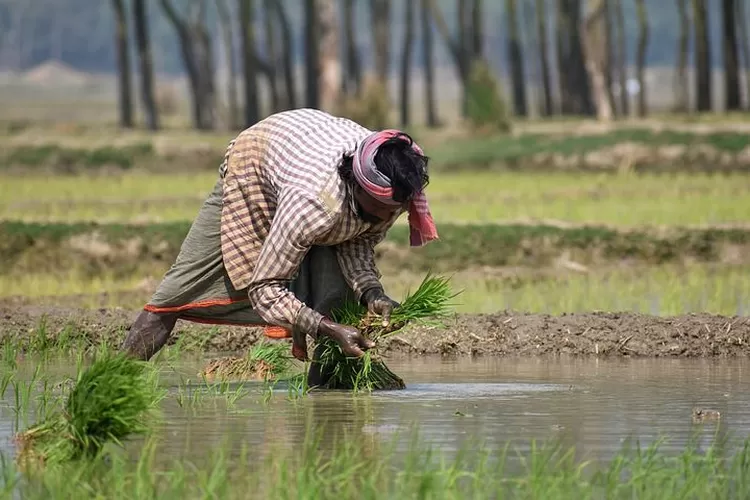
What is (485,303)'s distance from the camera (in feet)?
37.4

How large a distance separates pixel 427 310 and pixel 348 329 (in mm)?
500

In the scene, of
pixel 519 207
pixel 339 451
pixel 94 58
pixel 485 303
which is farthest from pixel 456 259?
pixel 94 58

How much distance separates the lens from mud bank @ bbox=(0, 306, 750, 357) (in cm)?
906

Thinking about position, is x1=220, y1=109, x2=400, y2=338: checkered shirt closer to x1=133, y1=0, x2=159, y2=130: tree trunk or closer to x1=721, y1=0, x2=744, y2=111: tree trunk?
x1=721, y1=0, x2=744, y2=111: tree trunk

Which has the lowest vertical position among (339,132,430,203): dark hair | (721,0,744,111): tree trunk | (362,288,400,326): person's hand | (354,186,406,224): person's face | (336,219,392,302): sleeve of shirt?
(362,288,400,326): person's hand

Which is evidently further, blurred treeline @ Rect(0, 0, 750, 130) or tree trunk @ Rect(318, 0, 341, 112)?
blurred treeline @ Rect(0, 0, 750, 130)

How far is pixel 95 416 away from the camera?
5.36 meters

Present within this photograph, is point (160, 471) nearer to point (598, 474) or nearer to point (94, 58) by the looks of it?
point (598, 474)

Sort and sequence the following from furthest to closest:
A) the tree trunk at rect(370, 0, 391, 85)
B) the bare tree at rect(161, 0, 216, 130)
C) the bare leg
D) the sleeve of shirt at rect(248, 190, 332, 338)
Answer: the tree trunk at rect(370, 0, 391, 85) < the bare tree at rect(161, 0, 216, 130) < the bare leg < the sleeve of shirt at rect(248, 190, 332, 338)

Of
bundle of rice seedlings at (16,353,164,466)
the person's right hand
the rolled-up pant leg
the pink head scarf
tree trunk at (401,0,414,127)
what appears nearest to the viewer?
bundle of rice seedlings at (16,353,164,466)

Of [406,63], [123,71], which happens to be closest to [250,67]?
[123,71]

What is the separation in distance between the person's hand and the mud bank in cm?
198

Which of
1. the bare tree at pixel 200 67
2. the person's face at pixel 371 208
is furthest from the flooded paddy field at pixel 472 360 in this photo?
the bare tree at pixel 200 67

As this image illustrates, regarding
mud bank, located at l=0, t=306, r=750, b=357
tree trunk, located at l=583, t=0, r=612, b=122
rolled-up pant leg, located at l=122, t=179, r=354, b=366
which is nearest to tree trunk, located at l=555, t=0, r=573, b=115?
tree trunk, located at l=583, t=0, r=612, b=122
